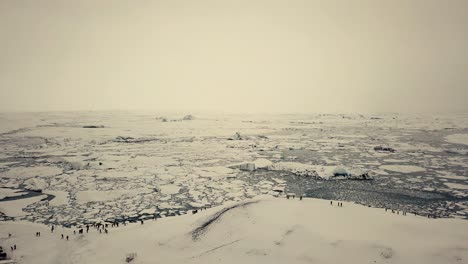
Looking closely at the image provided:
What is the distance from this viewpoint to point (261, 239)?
12008 mm

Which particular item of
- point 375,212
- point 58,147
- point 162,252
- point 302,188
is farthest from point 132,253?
point 58,147

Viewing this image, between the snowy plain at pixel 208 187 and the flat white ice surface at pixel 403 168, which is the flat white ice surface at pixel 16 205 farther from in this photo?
the flat white ice surface at pixel 403 168

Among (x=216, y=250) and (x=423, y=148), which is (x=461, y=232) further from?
(x=423, y=148)

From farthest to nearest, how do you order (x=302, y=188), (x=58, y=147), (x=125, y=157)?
1. (x=58, y=147)
2. (x=125, y=157)
3. (x=302, y=188)

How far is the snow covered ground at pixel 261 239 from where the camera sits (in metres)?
10.9

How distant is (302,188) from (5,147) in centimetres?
3926

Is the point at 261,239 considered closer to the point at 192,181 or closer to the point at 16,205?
the point at 192,181

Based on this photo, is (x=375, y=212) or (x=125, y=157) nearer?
(x=375, y=212)

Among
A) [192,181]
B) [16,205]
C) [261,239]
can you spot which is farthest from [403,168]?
[16,205]

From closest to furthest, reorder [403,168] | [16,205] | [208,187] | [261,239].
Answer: [261,239] < [16,205] < [208,187] < [403,168]

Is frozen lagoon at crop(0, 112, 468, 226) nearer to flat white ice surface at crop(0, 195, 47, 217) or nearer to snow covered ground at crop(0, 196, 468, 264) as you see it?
flat white ice surface at crop(0, 195, 47, 217)

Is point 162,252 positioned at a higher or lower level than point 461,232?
lower

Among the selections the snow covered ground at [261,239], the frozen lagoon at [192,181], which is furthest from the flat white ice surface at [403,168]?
the snow covered ground at [261,239]

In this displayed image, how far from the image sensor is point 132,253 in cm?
1150
